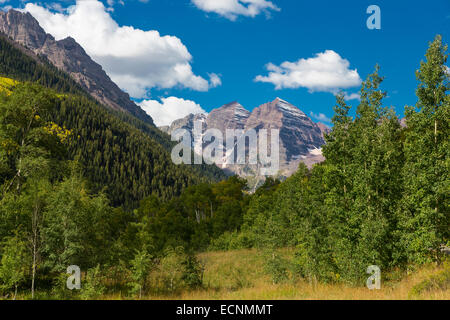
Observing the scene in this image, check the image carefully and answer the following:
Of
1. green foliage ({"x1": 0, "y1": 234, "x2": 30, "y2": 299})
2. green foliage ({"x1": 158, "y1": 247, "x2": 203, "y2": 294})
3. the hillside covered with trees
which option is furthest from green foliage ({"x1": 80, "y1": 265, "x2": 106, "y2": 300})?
green foliage ({"x1": 158, "y1": 247, "x2": 203, "y2": 294})

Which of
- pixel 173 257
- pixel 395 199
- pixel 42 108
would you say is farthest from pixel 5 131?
pixel 395 199

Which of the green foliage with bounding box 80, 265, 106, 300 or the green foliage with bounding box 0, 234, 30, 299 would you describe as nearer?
the green foliage with bounding box 80, 265, 106, 300

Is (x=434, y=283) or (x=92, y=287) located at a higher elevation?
(x=434, y=283)

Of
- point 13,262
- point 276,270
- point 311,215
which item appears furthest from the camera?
point 311,215

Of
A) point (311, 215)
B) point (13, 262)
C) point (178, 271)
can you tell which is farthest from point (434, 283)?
point (13, 262)

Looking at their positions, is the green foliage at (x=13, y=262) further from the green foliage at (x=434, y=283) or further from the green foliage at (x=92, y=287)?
the green foliage at (x=434, y=283)

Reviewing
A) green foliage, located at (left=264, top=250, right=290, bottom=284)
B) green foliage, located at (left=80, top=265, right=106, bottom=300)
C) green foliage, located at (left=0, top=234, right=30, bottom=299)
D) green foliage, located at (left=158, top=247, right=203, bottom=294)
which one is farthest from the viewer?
green foliage, located at (left=264, top=250, right=290, bottom=284)

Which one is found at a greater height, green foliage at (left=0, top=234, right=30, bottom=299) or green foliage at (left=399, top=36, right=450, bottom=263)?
green foliage at (left=399, top=36, right=450, bottom=263)

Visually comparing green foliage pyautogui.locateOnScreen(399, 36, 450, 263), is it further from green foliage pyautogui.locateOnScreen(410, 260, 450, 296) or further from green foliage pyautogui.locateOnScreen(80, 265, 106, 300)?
green foliage pyautogui.locateOnScreen(80, 265, 106, 300)

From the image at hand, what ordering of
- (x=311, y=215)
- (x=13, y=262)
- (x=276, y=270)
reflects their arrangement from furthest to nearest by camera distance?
(x=311, y=215) → (x=276, y=270) → (x=13, y=262)

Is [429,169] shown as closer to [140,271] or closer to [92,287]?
[140,271]

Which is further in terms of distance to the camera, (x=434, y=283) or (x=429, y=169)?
(x=429, y=169)
